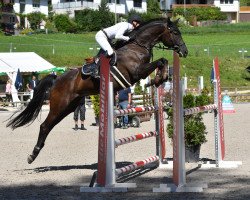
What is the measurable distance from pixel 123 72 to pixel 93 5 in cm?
7074

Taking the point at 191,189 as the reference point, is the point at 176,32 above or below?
above

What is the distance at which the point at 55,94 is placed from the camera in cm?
1173

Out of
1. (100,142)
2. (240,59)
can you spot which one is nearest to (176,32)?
(100,142)

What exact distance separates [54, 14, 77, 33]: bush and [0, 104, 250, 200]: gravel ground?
5288cm

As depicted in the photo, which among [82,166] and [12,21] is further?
[12,21]

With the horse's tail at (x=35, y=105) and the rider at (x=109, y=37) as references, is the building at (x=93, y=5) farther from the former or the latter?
the rider at (x=109, y=37)

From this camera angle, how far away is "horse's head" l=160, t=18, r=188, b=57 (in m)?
11.7

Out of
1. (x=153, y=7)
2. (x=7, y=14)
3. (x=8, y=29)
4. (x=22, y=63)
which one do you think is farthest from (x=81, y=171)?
(x=153, y=7)

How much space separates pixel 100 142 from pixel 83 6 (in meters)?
72.4

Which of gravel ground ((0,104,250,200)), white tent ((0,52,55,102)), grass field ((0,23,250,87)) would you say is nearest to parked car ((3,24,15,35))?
grass field ((0,23,250,87))

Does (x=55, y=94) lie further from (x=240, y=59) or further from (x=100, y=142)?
(x=240, y=59)

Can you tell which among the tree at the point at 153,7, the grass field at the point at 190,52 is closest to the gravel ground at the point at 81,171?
the grass field at the point at 190,52

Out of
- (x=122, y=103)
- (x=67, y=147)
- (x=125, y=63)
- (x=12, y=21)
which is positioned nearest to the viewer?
(x=125, y=63)

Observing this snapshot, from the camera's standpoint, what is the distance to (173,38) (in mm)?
11758
